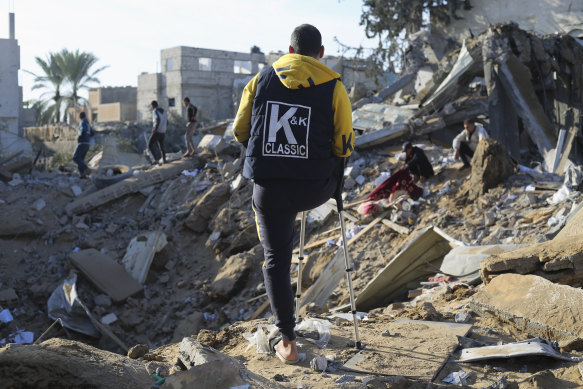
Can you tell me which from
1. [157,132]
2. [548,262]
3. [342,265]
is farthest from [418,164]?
[157,132]

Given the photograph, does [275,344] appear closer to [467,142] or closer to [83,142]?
[467,142]

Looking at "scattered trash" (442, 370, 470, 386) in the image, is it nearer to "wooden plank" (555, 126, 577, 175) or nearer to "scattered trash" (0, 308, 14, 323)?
"scattered trash" (0, 308, 14, 323)

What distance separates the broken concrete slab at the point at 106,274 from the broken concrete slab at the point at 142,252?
0.26 m

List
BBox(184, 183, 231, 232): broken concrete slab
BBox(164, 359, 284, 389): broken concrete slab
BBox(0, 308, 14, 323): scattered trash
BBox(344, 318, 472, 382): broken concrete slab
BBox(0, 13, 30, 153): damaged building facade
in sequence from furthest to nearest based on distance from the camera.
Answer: BBox(0, 13, 30, 153): damaged building facade
BBox(184, 183, 231, 232): broken concrete slab
BBox(0, 308, 14, 323): scattered trash
BBox(344, 318, 472, 382): broken concrete slab
BBox(164, 359, 284, 389): broken concrete slab

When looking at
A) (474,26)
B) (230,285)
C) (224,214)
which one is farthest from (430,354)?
(474,26)

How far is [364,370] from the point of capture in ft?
9.50

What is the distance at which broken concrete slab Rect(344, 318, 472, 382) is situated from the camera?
2.91m

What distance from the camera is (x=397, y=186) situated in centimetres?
941

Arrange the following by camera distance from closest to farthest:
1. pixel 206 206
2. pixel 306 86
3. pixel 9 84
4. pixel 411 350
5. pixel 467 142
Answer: pixel 306 86 < pixel 411 350 < pixel 467 142 < pixel 206 206 < pixel 9 84

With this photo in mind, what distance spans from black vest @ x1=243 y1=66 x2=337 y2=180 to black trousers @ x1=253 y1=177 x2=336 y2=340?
6 centimetres

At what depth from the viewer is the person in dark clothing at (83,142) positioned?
13.5m

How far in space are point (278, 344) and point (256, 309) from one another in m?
5.36

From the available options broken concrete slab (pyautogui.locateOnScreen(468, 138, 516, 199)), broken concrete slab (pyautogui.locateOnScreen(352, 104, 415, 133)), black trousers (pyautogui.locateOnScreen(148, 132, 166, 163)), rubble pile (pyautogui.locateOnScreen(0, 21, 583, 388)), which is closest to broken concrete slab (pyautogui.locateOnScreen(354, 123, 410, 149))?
rubble pile (pyautogui.locateOnScreen(0, 21, 583, 388))

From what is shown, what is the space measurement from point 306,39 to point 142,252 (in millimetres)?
8282
